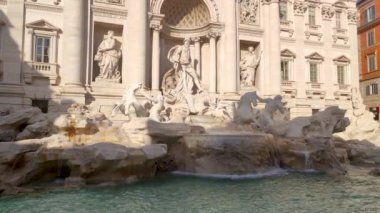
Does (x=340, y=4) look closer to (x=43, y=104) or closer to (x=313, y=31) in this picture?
(x=313, y=31)

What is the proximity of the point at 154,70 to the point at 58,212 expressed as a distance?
12.4 meters

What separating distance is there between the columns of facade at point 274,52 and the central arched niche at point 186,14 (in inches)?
165

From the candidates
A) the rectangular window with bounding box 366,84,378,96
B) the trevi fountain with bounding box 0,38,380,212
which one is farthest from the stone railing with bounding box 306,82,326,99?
the rectangular window with bounding box 366,84,378,96

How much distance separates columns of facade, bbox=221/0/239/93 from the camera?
20.0 metres

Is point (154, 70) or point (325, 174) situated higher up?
point (154, 70)

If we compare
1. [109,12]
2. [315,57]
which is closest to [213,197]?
[109,12]

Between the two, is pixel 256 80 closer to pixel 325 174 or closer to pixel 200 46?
pixel 200 46

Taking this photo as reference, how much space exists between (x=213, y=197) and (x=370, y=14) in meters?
29.6

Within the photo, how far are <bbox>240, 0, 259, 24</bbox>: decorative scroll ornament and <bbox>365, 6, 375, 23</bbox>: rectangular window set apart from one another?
47.9ft

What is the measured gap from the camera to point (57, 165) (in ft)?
31.4

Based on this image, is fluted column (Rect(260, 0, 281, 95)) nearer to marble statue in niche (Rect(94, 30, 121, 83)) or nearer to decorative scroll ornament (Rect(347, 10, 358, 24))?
decorative scroll ornament (Rect(347, 10, 358, 24))

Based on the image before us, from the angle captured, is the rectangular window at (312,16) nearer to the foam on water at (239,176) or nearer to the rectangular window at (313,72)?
the rectangular window at (313,72)

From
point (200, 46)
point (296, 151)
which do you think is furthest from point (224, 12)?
point (296, 151)

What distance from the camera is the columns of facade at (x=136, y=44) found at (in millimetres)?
17516
